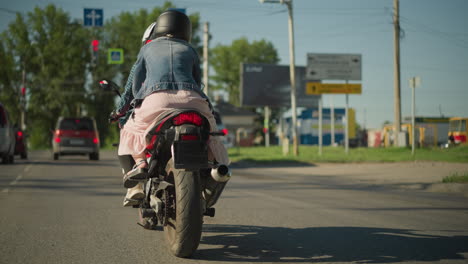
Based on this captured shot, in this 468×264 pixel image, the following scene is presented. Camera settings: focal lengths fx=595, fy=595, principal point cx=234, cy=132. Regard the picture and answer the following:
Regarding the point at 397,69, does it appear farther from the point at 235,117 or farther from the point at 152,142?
the point at 235,117

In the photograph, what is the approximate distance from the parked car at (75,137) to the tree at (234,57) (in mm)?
67307

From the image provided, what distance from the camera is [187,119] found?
15.2 feet

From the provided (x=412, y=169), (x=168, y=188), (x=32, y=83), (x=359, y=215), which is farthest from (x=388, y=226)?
(x=32, y=83)

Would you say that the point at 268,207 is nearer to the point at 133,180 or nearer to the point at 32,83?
the point at 133,180

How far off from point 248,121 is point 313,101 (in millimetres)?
31471

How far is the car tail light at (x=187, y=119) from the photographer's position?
4.62 meters

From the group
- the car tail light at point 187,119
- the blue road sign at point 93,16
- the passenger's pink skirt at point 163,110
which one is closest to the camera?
the car tail light at point 187,119

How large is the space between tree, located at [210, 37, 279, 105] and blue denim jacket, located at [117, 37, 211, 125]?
3436 inches

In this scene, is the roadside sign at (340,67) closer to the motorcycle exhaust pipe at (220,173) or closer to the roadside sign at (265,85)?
the roadside sign at (265,85)

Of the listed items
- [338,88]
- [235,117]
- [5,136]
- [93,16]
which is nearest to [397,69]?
[338,88]

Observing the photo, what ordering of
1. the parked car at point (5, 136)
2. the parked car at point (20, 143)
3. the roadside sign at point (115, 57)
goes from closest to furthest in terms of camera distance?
1. the parked car at point (5, 136)
2. the parked car at point (20, 143)
3. the roadside sign at point (115, 57)

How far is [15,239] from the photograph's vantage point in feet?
18.7

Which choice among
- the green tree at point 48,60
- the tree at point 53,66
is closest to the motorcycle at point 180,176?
the tree at point 53,66

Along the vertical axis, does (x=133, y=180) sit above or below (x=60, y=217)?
above
